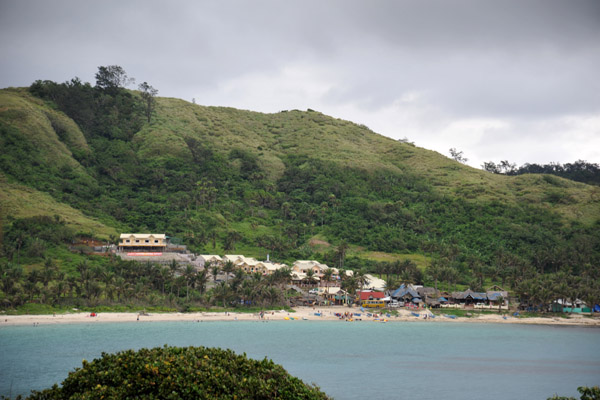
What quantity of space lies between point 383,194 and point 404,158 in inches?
1495

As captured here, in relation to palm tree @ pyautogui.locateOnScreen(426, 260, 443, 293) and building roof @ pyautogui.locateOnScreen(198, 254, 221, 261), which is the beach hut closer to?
palm tree @ pyautogui.locateOnScreen(426, 260, 443, 293)

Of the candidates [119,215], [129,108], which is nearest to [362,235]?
[119,215]

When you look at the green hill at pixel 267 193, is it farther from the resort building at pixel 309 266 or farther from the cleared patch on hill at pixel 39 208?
the resort building at pixel 309 266

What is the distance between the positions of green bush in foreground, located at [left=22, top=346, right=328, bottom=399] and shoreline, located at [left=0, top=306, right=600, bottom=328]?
46593mm

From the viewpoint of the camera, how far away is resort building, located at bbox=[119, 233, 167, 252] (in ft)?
308

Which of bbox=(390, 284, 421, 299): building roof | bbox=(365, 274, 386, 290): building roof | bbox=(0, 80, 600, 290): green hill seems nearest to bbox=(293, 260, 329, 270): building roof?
bbox=(0, 80, 600, 290): green hill

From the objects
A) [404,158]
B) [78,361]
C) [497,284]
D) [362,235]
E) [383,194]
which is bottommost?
[78,361]

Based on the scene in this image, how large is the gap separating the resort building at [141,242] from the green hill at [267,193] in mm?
3311

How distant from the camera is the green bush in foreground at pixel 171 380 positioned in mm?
16312

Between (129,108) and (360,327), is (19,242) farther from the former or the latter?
(129,108)

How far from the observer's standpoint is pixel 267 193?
13962cm

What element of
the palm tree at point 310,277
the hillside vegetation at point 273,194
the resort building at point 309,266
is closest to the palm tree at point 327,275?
the palm tree at point 310,277

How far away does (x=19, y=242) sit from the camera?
77938 millimetres

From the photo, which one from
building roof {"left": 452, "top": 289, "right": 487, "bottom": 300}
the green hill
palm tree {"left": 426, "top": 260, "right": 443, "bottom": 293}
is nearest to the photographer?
building roof {"left": 452, "top": 289, "right": 487, "bottom": 300}
